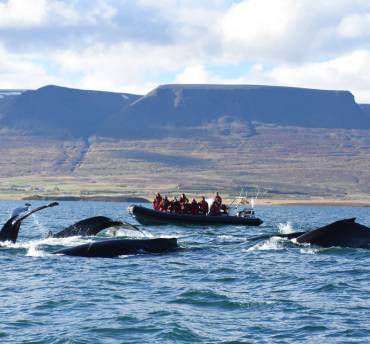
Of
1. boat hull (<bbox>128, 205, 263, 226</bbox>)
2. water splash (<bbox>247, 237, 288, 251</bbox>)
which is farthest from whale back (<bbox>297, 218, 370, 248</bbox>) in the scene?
boat hull (<bbox>128, 205, 263, 226</bbox>)

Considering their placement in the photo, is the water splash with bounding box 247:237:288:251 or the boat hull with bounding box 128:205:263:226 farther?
the boat hull with bounding box 128:205:263:226

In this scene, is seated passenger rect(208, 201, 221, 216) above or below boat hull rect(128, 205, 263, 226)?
above

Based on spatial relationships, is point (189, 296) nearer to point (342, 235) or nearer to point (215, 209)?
point (342, 235)

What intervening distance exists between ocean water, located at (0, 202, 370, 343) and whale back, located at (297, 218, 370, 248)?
0.33 metres

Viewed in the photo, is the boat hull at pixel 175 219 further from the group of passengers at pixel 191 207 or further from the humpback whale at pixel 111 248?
the humpback whale at pixel 111 248

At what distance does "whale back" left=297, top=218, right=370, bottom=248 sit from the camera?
30.9m

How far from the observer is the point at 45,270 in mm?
25719

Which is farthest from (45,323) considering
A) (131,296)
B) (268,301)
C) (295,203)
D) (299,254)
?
(295,203)

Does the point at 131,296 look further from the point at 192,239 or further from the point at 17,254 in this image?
the point at 192,239

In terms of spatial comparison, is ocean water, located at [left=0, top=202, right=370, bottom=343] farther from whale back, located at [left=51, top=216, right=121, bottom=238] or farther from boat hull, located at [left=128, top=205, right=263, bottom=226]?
boat hull, located at [left=128, top=205, right=263, bottom=226]

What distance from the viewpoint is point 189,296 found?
850 inches

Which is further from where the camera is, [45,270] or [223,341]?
[45,270]

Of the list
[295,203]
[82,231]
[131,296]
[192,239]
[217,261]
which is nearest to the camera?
[131,296]

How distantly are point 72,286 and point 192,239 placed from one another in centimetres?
1639
